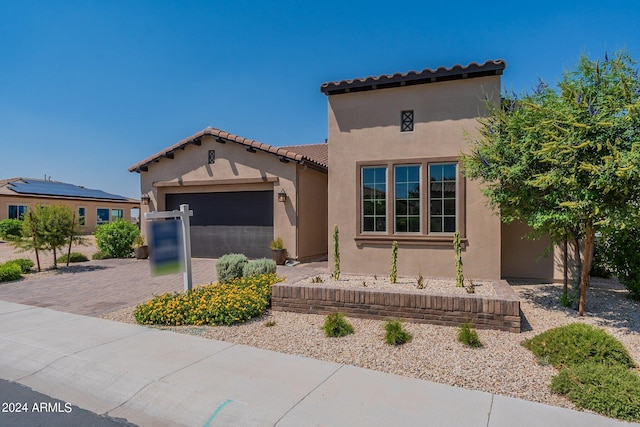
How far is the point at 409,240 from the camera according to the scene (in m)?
9.23

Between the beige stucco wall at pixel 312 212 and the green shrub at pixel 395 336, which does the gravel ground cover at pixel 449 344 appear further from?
the beige stucco wall at pixel 312 212

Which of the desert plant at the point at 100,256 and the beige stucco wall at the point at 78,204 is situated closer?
the desert plant at the point at 100,256

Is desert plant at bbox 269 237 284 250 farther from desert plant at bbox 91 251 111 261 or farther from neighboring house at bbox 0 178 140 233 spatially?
neighboring house at bbox 0 178 140 233

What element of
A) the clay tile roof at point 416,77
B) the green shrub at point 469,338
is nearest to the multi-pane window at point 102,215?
the clay tile roof at point 416,77

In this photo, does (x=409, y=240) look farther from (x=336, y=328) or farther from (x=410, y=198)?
(x=336, y=328)

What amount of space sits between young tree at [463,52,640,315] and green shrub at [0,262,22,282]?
13137mm

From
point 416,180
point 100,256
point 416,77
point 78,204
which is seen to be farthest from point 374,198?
point 78,204

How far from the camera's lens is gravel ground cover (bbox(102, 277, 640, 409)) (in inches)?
157

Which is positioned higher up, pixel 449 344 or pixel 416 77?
pixel 416 77

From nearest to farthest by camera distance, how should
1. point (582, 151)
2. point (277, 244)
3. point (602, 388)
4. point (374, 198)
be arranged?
point (602, 388), point (582, 151), point (374, 198), point (277, 244)

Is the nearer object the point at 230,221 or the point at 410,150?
the point at 410,150

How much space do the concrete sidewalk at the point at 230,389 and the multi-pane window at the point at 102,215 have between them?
31189 mm

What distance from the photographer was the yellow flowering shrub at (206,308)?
20.1ft

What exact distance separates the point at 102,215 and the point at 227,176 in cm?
2571
